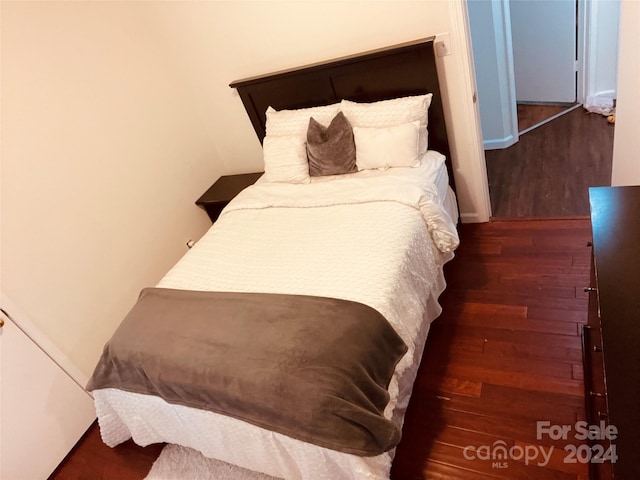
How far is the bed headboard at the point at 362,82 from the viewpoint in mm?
2264

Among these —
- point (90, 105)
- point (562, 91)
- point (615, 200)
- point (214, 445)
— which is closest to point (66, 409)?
point (214, 445)

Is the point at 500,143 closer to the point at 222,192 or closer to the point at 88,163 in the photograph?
the point at 222,192

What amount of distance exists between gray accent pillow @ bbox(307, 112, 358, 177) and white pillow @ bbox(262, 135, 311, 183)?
2.1 inches

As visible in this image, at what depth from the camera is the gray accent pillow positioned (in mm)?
2414

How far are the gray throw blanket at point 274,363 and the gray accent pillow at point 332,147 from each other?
39.9 inches

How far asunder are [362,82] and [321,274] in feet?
4.12

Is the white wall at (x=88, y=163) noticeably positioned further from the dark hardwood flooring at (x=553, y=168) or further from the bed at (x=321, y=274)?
the dark hardwood flooring at (x=553, y=168)

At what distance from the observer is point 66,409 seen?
2.26 metres

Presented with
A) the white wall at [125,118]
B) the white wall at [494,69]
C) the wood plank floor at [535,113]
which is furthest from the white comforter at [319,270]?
the wood plank floor at [535,113]

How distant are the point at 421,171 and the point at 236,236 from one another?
106 centimetres

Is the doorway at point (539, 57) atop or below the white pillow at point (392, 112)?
below

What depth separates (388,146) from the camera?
2.31 meters

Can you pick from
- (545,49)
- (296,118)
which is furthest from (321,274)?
(545,49)

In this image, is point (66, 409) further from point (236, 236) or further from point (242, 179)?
point (242, 179)
